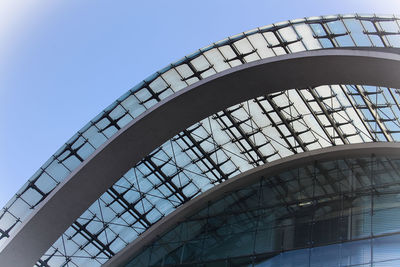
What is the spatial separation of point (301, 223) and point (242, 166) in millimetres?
6115

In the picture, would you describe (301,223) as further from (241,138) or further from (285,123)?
(241,138)

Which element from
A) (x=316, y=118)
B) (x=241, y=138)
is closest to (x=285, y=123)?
(x=316, y=118)

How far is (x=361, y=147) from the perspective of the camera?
31328 mm

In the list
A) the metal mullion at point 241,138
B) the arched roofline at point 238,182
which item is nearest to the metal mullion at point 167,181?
the arched roofline at point 238,182

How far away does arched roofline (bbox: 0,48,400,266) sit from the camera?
83.9ft

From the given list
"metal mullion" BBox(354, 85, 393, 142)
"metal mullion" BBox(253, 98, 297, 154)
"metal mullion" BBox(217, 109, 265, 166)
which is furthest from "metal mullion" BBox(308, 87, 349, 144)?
"metal mullion" BBox(217, 109, 265, 166)

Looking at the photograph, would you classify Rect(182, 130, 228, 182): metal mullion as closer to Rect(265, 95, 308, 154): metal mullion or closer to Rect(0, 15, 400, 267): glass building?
Rect(0, 15, 400, 267): glass building

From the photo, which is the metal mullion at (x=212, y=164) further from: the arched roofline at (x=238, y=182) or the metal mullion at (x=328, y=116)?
the metal mullion at (x=328, y=116)

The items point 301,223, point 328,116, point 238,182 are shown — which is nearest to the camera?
point 301,223

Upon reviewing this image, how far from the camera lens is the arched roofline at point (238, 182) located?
3161 cm

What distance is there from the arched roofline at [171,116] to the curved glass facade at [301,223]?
5.47 meters

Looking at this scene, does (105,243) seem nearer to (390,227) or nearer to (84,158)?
(84,158)

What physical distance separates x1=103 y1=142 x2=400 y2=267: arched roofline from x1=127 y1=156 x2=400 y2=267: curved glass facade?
0.93 ft

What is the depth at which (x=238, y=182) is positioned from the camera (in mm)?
34250
